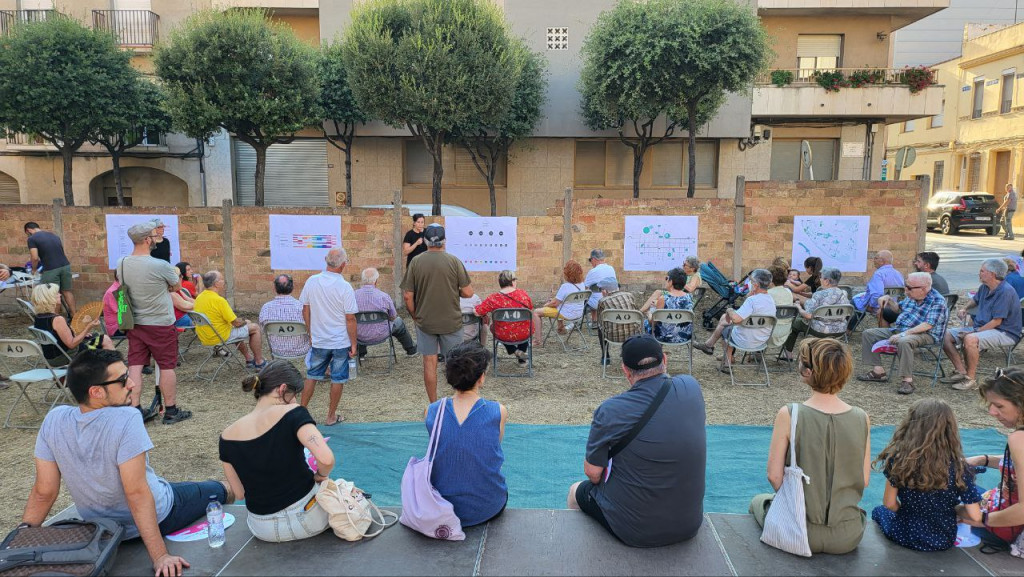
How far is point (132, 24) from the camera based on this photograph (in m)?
19.6

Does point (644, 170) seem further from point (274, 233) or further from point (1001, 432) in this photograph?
point (1001, 432)

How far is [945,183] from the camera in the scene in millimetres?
30781

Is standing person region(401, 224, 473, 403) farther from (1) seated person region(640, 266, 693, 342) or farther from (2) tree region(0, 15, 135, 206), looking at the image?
(2) tree region(0, 15, 135, 206)

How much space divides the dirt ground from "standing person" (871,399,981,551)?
2.84 m

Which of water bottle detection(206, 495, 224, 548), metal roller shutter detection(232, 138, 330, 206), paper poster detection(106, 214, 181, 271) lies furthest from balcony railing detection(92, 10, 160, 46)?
water bottle detection(206, 495, 224, 548)

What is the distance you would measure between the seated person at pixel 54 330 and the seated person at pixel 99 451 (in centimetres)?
338

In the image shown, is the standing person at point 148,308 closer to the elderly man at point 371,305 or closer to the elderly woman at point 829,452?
the elderly man at point 371,305

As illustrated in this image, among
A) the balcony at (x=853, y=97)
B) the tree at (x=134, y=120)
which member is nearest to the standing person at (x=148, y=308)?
the tree at (x=134, y=120)

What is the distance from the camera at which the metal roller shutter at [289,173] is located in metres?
20.6

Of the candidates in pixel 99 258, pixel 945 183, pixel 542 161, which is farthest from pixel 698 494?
pixel 945 183

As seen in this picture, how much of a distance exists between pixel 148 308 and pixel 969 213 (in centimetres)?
2565

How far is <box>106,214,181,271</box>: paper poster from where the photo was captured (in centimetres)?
1137

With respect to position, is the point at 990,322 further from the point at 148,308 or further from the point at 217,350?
the point at 217,350

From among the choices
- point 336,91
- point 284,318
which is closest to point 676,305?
point 284,318
